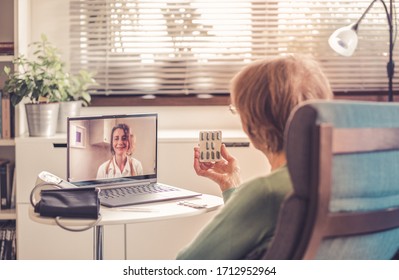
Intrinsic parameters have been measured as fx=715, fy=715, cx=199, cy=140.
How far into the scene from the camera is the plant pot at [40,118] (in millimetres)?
3189

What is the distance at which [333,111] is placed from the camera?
133cm

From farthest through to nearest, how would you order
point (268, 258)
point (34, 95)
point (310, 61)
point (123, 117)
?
point (34, 95) → point (123, 117) → point (310, 61) → point (268, 258)

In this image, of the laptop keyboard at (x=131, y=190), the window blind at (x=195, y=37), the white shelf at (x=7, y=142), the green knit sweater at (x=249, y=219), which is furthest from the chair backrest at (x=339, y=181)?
the window blind at (x=195, y=37)

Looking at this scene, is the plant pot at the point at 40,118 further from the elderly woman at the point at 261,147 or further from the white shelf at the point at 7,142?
the elderly woman at the point at 261,147

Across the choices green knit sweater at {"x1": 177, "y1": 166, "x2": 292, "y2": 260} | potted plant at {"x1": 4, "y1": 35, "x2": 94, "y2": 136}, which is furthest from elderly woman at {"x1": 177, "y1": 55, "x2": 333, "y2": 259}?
potted plant at {"x1": 4, "y1": 35, "x2": 94, "y2": 136}

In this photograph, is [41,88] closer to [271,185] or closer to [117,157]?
[117,157]

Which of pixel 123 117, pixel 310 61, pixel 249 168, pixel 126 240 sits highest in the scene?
pixel 310 61

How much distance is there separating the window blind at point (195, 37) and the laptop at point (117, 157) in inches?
42.5

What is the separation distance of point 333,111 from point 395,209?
0.99 ft

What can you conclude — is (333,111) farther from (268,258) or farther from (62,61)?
(62,61)

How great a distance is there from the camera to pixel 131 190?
248 centimetres

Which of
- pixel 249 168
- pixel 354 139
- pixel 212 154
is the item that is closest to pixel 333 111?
pixel 354 139

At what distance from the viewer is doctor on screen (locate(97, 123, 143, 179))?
2492 millimetres

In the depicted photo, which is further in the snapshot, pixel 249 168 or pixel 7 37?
pixel 7 37
